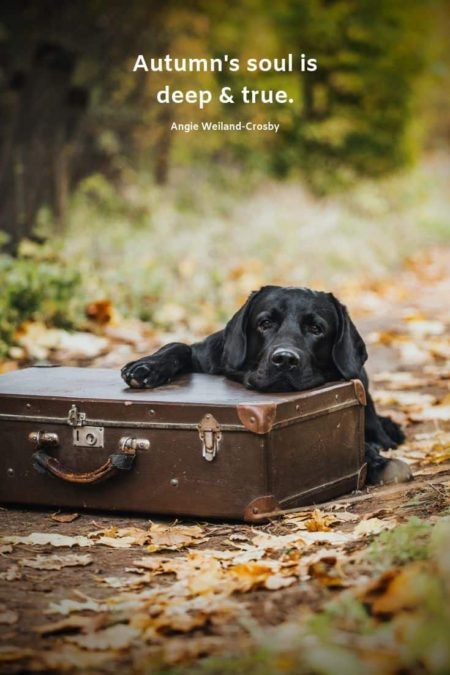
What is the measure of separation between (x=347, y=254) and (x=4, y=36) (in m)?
6.25

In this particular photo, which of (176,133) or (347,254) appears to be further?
(176,133)

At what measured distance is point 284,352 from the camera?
436 centimetres

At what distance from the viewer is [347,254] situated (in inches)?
531

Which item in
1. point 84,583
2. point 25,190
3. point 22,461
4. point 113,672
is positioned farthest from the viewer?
point 25,190

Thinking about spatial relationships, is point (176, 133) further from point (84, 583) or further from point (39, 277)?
point (84, 583)

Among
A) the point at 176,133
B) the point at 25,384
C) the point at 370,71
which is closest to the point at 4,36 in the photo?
the point at 176,133

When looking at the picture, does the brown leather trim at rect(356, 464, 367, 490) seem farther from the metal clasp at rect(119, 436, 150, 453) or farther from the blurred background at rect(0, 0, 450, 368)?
the blurred background at rect(0, 0, 450, 368)

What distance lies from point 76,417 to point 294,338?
39.9 inches

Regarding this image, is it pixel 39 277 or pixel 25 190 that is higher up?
pixel 25 190

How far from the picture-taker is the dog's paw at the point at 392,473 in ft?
15.6

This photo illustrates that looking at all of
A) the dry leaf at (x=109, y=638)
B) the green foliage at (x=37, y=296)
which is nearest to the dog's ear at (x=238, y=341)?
the dry leaf at (x=109, y=638)

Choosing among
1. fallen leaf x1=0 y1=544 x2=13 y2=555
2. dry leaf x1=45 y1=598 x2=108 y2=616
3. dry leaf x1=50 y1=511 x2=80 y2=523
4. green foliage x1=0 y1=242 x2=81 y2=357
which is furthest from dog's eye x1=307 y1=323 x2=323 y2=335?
green foliage x1=0 y1=242 x2=81 y2=357

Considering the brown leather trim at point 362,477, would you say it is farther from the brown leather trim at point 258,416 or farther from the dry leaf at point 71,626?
the dry leaf at point 71,626

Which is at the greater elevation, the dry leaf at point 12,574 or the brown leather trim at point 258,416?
the brown leather trim at point 258,416
